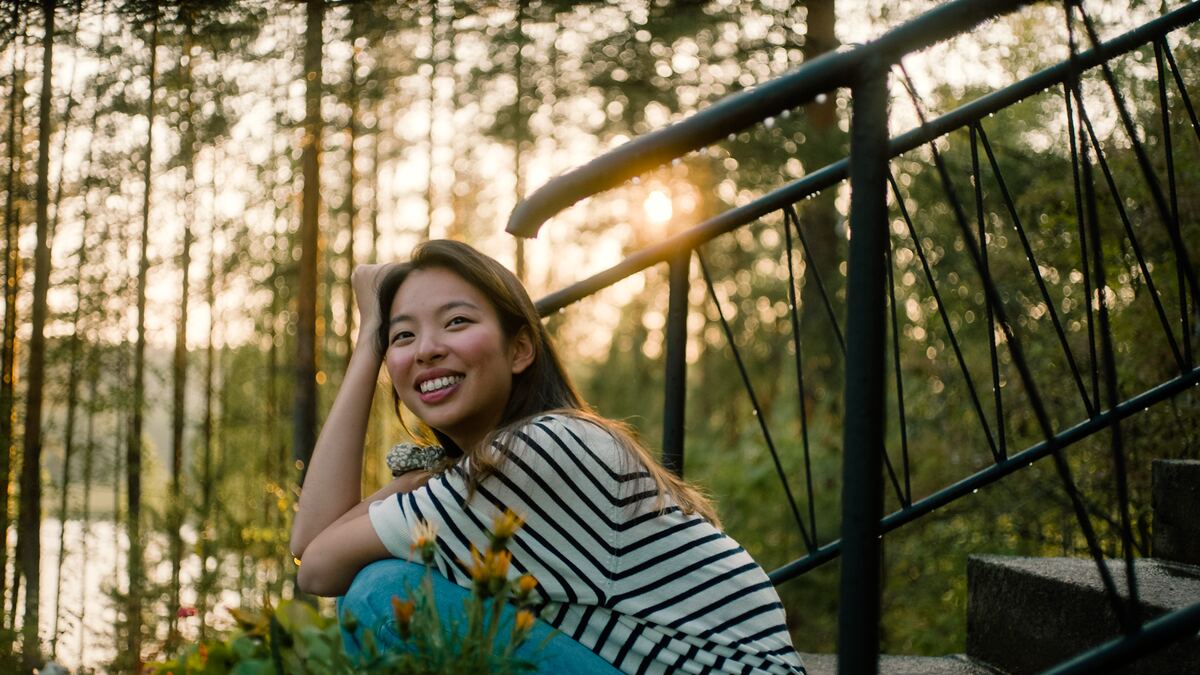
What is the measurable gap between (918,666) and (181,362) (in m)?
8.70

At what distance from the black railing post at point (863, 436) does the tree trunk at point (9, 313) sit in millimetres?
3552

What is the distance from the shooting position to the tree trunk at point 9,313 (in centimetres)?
425

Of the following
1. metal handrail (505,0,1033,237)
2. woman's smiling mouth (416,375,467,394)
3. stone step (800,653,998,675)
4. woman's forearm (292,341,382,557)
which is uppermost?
metal handrail (505,0,1033,237)

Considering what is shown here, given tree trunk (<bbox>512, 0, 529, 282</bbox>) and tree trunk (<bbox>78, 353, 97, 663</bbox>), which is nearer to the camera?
tree trunk (<bbox>78, 353, 97, 663</bbox>)

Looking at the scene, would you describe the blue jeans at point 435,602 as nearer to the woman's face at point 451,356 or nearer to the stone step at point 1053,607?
the woman's face at point 451,356

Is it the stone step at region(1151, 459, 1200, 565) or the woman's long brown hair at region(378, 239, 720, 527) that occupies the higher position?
the woman's long brown hair at region(378, 239, 720, 527)

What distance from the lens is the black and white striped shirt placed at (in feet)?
4.78

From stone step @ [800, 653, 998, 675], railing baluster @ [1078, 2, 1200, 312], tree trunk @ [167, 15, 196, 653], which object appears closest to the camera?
railing baluster @ [1078, 2, 1200, 312]

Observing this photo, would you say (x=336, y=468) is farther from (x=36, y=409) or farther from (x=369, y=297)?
(x=36, y=409)

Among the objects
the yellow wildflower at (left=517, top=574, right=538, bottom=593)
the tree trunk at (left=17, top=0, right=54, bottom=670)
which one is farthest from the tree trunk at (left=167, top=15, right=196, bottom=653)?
the yellow wildflower at (left=517, top=574, right=538, bottom=593)

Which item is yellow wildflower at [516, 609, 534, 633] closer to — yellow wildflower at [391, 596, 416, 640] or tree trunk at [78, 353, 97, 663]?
yellow wildflower at [391, 596, 416, 640]

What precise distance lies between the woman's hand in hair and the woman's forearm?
7 cm

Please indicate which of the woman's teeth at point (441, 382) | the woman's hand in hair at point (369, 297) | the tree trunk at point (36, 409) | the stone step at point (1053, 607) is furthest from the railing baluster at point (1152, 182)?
the tree trunk at point (36, 409)

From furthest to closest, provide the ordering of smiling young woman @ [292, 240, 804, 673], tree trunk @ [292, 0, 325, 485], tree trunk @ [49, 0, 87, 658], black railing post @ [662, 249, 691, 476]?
tree trunk @ [292, 0, 325, 485], tree trunk @ [49, 0, 87, 658], black railing post @ [662, 249, 691, 476], smiling young woman @ [292, 240, 804, 673]
